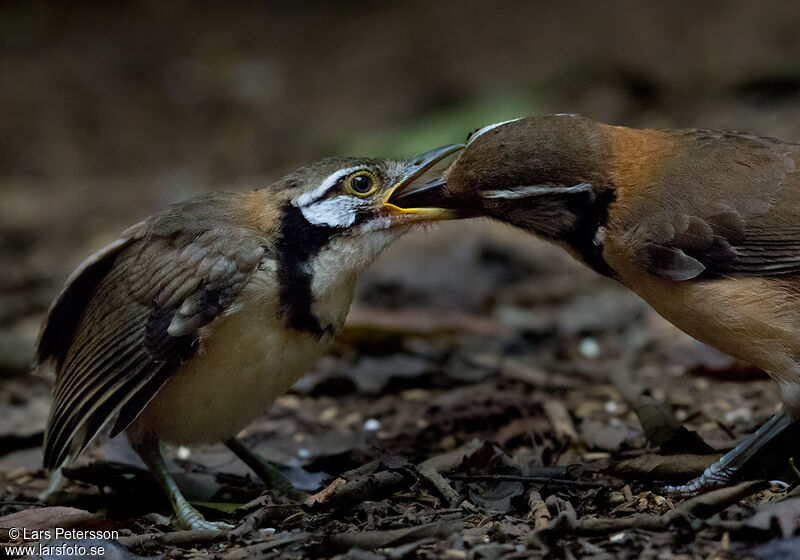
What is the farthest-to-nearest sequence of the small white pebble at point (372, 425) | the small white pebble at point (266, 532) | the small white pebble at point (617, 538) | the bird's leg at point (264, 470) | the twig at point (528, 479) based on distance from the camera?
the small white pebble at point (372, 425) < the bird's leg at point (264, 470) < the twig at point (528, 479) < the small white pebble at point (266, 532) < the small white pebble at point (617, 538)

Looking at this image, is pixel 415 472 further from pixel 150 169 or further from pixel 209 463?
pixel 150 169

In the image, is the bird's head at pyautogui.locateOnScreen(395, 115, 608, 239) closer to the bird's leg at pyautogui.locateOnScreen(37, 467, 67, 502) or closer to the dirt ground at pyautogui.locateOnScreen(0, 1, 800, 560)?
the dirt ground at pyautogui.locateOnScreen(0, 1, 800, 560)

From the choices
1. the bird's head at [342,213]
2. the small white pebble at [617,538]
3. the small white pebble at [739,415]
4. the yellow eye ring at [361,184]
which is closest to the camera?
the small white pebble at [617,538]

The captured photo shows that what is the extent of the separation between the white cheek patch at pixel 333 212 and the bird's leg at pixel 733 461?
227cm

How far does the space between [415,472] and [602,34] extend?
381 inches

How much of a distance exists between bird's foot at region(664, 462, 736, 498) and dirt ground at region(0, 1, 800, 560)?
0.68ft

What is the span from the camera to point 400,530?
15.7 feet

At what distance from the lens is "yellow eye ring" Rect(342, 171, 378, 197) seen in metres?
5.77

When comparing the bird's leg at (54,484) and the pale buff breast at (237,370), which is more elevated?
the pale buff breast at (237,370)

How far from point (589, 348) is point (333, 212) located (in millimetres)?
3674

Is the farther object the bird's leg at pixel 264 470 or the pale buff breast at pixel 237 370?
the bird's leg at pixel 264 470

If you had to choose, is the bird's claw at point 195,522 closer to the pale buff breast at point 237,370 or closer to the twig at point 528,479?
the pale buff breast at point 237,370

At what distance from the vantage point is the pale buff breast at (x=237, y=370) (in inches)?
210

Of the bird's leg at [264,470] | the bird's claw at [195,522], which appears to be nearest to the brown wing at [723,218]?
the bird's leg at [264,470]
